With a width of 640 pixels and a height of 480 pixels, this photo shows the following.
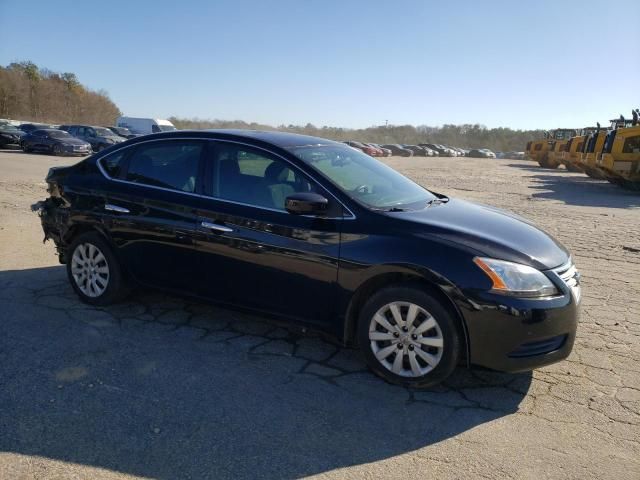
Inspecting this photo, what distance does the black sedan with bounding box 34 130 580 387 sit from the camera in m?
3.26

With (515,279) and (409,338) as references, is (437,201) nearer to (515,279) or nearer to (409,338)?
(515,279)

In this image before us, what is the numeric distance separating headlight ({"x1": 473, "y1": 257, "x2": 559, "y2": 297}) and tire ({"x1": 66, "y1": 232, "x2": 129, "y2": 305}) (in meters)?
3.19

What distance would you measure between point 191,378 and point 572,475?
93.8 inches

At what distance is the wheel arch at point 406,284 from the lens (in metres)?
3.27

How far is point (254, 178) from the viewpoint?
4.03m

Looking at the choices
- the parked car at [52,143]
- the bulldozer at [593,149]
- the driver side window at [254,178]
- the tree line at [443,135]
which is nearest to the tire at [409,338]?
the driver side window at [254,178]

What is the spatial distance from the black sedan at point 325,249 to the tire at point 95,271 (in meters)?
0.01

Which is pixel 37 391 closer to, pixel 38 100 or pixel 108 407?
pixel 108 407

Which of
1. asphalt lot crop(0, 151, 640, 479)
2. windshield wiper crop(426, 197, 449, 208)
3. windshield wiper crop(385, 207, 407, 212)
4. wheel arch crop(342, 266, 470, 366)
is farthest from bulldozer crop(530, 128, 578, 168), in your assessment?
wheel arch crop(342, 266, 470, 366)

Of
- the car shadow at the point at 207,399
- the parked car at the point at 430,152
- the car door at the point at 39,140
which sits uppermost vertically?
the car shadow at the point at 207,399

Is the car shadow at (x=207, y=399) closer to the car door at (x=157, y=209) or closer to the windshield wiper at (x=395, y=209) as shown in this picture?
the car door at (x=157, y=209)

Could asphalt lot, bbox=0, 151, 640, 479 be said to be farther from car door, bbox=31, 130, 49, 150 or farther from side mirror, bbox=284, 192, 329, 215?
car door, bbox=31, 130, 49, 150

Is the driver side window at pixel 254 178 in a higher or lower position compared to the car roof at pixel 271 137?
lower

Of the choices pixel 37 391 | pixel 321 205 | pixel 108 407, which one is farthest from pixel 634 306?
pixel 37 391
